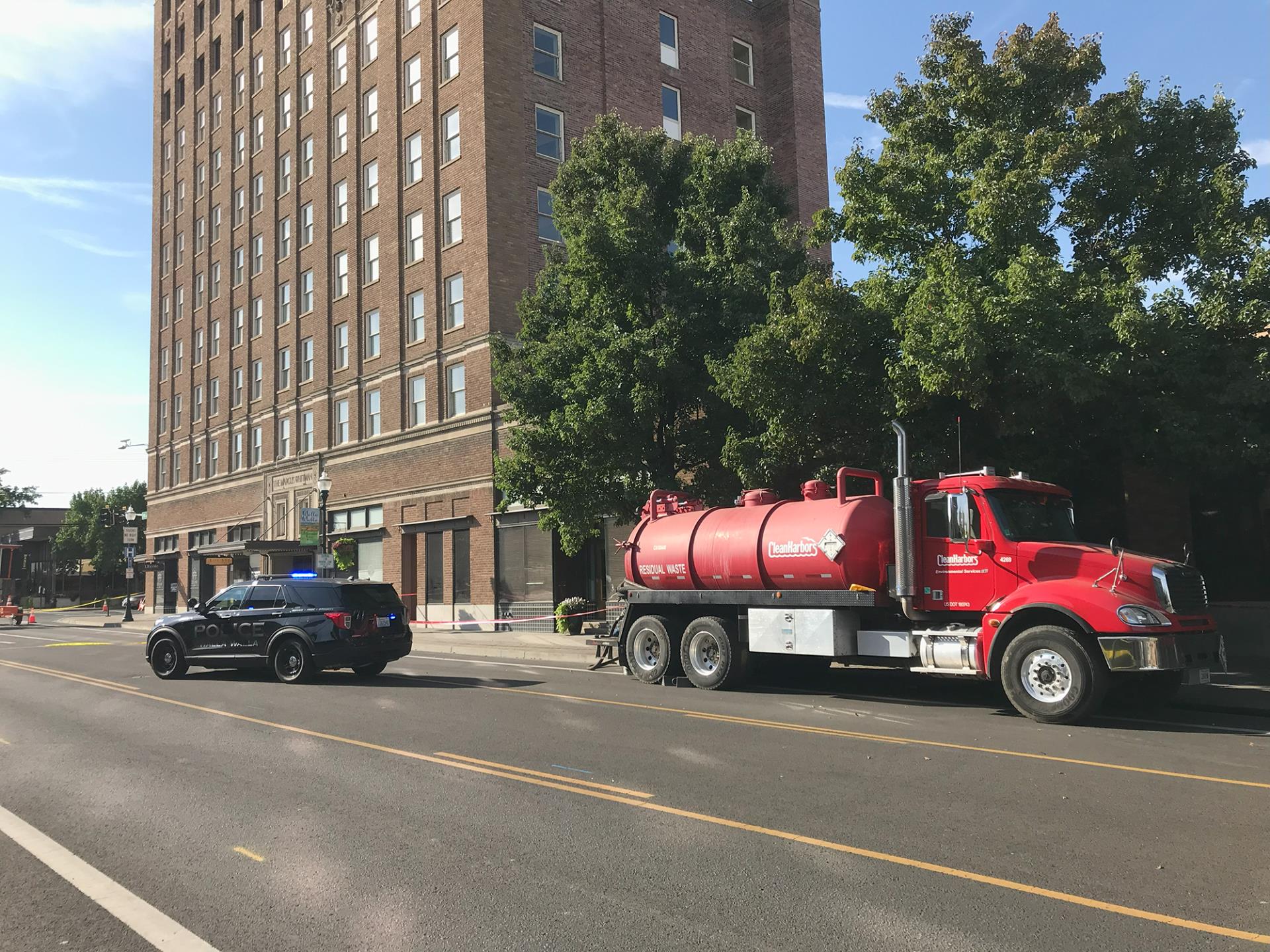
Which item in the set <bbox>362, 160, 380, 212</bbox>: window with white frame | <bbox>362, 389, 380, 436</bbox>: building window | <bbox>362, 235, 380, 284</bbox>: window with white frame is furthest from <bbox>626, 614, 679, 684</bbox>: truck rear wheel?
<bbox>362, 160, 380, 212</bbox>: window with white frame

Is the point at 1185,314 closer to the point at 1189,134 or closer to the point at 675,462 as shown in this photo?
the point at 1189,134

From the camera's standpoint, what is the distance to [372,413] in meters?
37.8

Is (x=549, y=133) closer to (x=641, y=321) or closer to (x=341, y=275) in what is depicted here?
(x=341, y=275)

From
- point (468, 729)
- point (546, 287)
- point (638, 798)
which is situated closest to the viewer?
point (638, 798)

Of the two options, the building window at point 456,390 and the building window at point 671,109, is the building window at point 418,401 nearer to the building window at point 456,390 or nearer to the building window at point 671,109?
the building window at point 456,390

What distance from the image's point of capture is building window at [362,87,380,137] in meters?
38.3

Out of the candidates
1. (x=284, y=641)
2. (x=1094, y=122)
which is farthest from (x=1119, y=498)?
(x=284, y=641)

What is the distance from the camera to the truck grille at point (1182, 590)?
1061 centimetres

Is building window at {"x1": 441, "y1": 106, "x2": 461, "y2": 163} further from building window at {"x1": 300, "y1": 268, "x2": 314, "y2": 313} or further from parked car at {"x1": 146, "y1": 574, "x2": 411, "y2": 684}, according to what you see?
parked car at {"x1": 146, "y1": 574, "x2": 411, "y2": 684}

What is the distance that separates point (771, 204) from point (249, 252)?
34244mm

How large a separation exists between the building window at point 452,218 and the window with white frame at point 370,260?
4.56m

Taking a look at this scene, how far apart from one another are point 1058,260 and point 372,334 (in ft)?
93.8

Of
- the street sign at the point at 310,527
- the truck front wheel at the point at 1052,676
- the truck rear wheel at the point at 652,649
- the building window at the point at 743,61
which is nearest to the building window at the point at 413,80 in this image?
the building window at the point at 743,61

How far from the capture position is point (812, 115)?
4159 centimetres
